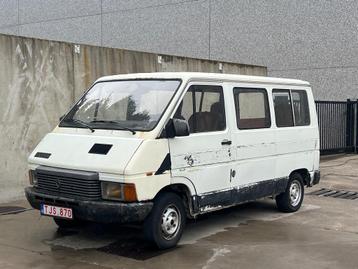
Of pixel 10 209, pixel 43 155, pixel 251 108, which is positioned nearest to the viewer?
pixel 43 155

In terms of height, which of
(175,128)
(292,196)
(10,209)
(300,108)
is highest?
(300,108)

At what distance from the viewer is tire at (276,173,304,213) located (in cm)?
812

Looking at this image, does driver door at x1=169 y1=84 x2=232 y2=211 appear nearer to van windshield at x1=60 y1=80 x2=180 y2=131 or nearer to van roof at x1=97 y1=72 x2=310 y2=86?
van roof at x1=97 y1=72 x2=310 y2=86

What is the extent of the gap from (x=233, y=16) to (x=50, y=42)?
36.4ft

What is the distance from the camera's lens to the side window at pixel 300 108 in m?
8.23

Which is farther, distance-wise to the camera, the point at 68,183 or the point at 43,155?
the point at 43,155

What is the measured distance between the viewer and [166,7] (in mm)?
20891

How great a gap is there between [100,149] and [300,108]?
3.80 m

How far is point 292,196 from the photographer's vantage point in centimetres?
829

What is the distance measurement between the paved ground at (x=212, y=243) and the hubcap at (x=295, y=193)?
0.21 m

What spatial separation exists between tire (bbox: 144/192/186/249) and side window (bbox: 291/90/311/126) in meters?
2.98

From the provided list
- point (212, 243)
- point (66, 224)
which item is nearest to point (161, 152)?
point (212, 243)

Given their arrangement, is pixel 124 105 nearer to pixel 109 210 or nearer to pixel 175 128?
pixel 175 128

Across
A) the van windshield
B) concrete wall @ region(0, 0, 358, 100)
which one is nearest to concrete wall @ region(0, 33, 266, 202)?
the van windshield
